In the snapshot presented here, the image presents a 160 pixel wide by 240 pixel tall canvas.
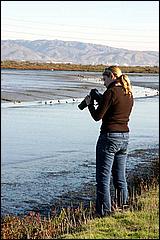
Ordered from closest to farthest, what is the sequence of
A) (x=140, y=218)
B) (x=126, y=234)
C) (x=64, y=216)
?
1. (x=126, y=234)
2. (x=140, y=218)
3. (x=64, y=216)

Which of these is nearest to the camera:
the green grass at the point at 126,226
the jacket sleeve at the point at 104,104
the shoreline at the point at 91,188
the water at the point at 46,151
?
the green grass at the point at 126,226

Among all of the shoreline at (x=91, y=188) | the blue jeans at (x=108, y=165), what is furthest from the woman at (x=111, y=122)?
the shoreline at (x=91, y=188)

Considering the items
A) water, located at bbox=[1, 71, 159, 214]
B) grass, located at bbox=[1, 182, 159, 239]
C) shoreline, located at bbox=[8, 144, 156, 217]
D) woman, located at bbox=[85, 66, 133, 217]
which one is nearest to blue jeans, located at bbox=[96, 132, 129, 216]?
woman, located at bbox=[85, 66, 133, 217]

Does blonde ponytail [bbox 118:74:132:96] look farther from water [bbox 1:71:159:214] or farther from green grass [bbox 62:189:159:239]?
water [bbox 1:71:159:214]

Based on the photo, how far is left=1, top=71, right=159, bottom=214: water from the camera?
1065 centimetres

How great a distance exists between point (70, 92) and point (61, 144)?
963 inches

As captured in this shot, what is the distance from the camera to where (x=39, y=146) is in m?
15.2

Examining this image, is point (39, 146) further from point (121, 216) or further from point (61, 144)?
point (121, 216)

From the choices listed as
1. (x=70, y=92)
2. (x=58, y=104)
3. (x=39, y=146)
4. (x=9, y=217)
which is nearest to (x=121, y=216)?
(x=9, y=217)

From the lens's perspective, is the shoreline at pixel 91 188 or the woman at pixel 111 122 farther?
the shoreline at pixel 91 188

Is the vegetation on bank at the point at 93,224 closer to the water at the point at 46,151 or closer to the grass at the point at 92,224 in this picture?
the grass at the point at 92,224

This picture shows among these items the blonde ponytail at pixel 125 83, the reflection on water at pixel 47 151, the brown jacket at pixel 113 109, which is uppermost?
the blonde ponytail at pixel 125 83

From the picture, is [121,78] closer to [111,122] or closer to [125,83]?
[125,83]

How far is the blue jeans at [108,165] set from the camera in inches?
287
